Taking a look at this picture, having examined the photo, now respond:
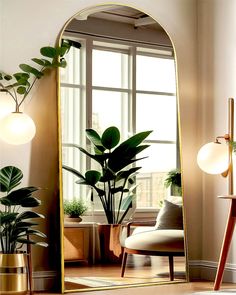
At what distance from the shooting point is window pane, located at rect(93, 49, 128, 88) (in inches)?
205

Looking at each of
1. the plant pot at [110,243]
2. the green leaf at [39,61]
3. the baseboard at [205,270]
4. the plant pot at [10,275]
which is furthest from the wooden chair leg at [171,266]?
the green leaf at [39,61]

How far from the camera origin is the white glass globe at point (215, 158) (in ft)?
17.0

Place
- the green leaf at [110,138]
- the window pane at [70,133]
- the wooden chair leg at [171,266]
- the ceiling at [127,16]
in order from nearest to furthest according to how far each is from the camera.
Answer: the window pane at [70,133]
the green leaf at [110,138]
the ceiling at [127,16]
the wooden chair leg at [171,266]

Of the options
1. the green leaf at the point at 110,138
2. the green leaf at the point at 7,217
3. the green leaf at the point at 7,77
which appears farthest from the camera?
the green leaf at the point at 110,138

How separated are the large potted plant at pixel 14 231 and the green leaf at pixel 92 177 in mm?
524

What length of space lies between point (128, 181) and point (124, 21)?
1.25m

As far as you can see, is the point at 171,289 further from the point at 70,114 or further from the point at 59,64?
the point at 59,64

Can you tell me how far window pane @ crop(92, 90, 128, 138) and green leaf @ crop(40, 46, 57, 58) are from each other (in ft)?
1.45

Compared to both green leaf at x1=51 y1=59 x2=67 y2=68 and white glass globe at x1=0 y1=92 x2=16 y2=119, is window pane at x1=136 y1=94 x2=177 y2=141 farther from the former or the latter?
white glass globe at x1=0 y1=92 x2=16 y2=119

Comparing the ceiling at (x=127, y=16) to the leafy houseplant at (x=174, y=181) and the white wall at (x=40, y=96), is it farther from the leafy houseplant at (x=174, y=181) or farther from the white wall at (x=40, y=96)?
the leafy houseplant at (x=174, y=181)

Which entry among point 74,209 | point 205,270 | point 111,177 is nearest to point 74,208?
point 74,209

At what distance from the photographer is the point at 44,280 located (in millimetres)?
4980

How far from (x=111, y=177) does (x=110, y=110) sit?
505 millimetres

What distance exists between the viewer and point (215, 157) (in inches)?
203
